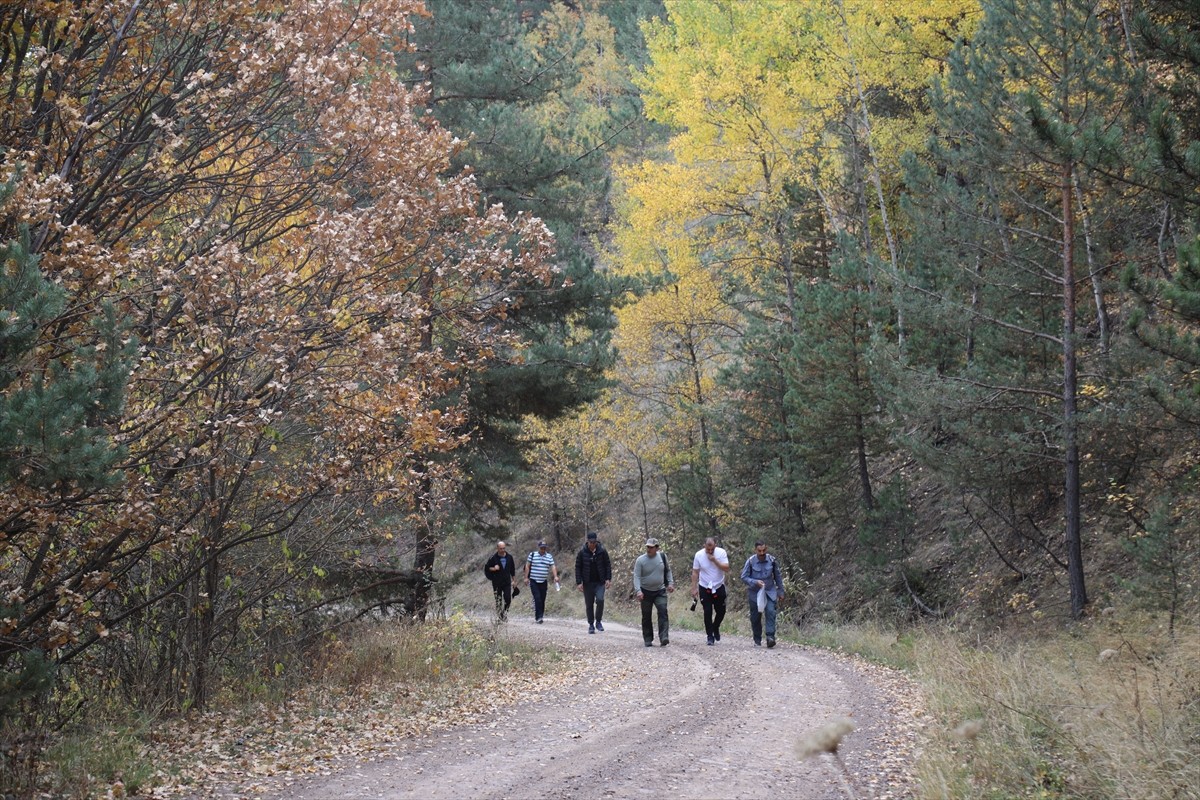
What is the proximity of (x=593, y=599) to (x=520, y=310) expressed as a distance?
20.7 ft

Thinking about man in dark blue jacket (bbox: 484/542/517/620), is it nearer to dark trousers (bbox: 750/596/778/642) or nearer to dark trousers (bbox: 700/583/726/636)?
dark trousers (bbox: 700/583/726/636)

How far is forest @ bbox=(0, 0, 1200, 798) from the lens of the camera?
736cm

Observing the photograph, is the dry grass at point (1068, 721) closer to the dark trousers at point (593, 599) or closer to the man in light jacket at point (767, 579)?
the man in light jacket at point (767, 579)

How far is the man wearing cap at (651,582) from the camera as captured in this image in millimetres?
16688

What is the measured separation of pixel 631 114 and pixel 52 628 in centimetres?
1534

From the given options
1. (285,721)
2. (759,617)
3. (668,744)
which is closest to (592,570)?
(759,617)

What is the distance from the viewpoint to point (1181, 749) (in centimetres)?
654

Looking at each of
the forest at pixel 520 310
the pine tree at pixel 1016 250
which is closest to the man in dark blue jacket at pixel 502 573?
the forest at pixel 520 310

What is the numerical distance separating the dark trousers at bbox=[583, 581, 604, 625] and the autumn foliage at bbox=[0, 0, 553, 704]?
362 inches

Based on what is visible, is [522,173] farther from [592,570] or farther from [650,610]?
[650,610]

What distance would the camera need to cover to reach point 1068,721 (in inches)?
313

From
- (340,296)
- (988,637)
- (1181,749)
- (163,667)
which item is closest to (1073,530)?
(988,637)

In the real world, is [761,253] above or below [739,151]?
below

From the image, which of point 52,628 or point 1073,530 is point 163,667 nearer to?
point 52,628
